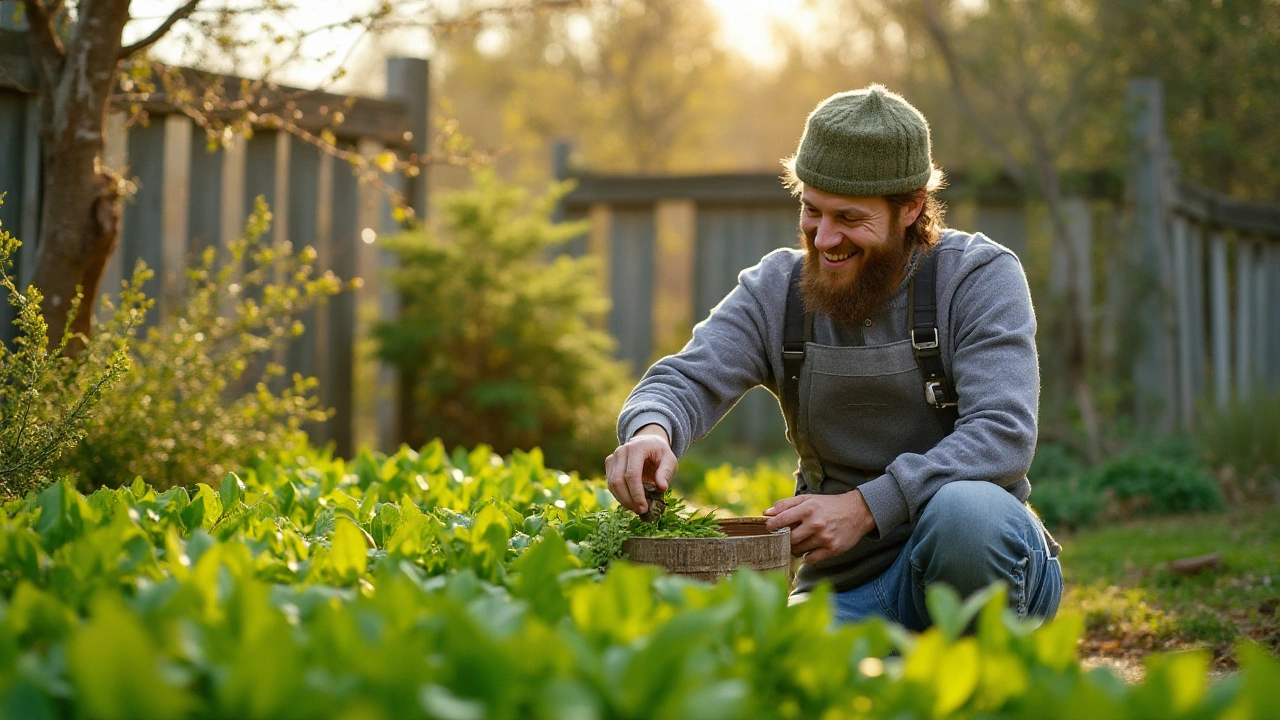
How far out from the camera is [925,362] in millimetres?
2900

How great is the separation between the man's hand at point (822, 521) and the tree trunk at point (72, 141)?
211cm

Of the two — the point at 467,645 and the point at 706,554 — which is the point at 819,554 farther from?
the point at 467,645

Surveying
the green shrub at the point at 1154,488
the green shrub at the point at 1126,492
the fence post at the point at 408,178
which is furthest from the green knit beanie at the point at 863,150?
the green shrub at the point at 1154,488

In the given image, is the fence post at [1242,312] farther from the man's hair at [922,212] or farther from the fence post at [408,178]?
the man's hair at [922,212]

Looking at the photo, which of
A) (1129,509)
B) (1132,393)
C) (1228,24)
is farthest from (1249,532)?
(1228,24)

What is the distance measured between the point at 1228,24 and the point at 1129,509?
4582 mm

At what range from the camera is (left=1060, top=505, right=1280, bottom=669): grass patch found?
12.0ft

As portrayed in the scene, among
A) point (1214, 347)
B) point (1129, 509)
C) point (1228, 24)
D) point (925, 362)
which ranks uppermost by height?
point (1228, 24)

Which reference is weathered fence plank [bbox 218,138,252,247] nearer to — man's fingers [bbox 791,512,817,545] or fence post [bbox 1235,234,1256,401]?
man's fingers [bbox 791,512,817,545]

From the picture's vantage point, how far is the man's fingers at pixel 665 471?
8.18ft

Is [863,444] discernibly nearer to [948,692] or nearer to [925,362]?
[925,362]

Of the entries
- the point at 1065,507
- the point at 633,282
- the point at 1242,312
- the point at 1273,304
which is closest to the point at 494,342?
the point at 633,282

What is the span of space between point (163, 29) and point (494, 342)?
125 inches

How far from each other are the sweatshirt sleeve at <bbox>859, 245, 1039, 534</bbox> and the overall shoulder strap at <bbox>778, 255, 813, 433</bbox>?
0.38m
